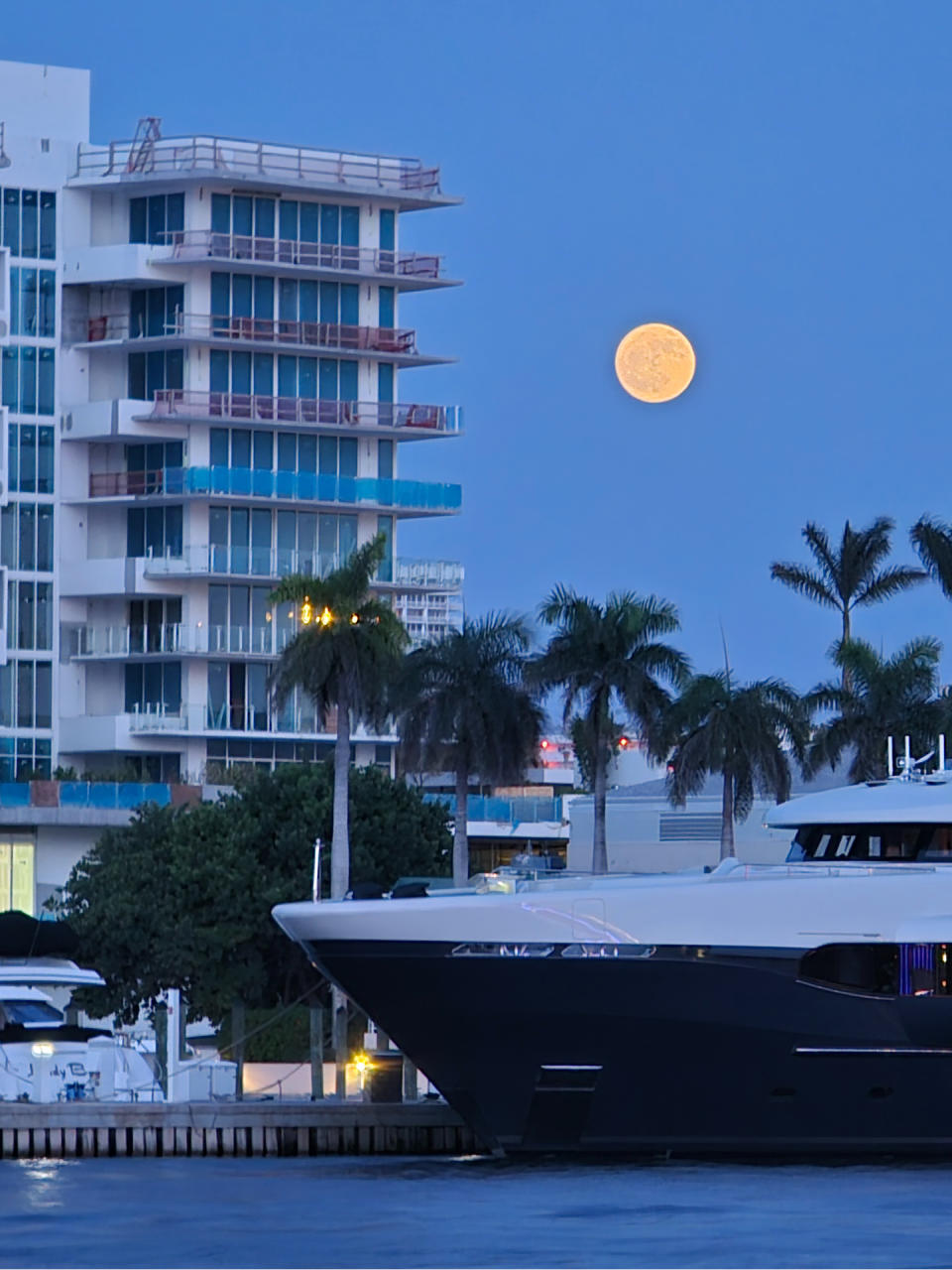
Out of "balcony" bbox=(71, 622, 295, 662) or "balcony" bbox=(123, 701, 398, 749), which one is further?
"balcony" bbox=(71, 622, 295, 662)

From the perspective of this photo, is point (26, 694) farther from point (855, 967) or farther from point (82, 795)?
point (855, 967)

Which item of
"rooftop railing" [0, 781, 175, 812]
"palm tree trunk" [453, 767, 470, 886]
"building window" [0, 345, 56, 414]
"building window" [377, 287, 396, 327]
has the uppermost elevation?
"building window" [377, 287, 396, 327]

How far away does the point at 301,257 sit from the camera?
10088 centimetres

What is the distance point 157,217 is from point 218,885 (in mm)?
34916

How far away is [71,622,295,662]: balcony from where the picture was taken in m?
99.7

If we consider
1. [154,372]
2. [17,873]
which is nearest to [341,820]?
[17,873]

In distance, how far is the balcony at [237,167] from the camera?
98.8 metres

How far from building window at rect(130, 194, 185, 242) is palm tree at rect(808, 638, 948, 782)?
33.0m

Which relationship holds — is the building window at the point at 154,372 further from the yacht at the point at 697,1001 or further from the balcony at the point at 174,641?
the yacht at the point at 697,1001

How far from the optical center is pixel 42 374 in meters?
99.9

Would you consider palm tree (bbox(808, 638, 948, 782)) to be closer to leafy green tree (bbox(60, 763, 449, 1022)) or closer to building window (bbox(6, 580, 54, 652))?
leafy green tree (bbox(60, 763, 449, 1022))

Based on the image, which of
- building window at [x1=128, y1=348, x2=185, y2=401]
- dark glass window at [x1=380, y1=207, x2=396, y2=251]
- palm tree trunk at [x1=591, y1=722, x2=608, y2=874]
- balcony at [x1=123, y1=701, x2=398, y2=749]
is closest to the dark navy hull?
palm tree trunk at [x1=591, y1=722, x2=608, y2=874]

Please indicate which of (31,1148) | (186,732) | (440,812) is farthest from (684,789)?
(31,1148)

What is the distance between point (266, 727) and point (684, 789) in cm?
2774
